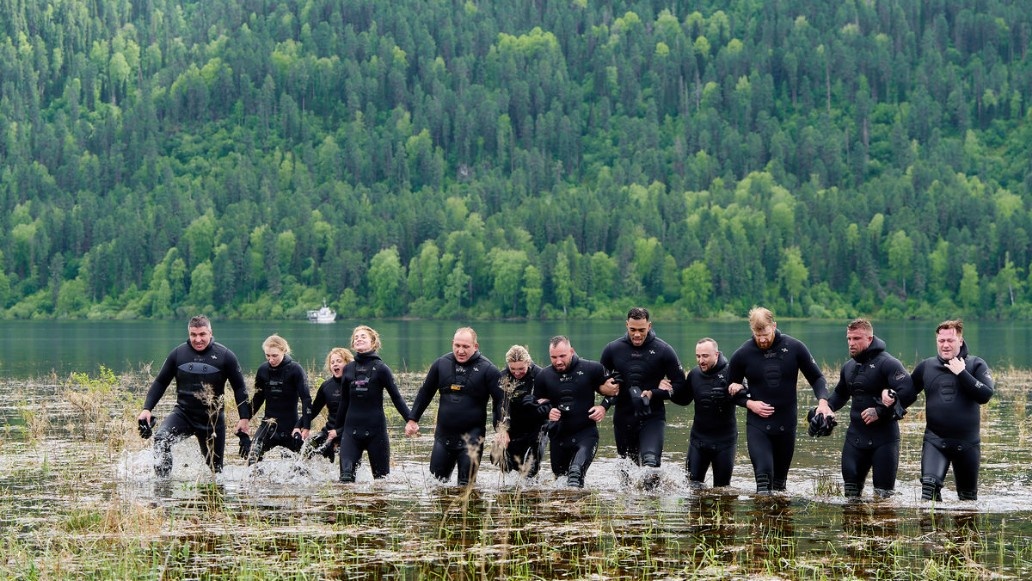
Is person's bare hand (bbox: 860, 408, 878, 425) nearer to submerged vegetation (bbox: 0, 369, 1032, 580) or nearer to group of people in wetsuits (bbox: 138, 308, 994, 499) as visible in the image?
group of people in wetsuits (bbox: 138, 308, 994, 499)

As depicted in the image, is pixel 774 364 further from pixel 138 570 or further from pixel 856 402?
pixel 138 570

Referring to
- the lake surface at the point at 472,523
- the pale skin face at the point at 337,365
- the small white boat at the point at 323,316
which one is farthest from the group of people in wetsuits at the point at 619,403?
the small white boat at the point at 323,316

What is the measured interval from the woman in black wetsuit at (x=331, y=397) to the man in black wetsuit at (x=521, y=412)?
2.51m

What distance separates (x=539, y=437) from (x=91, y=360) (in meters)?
46.6

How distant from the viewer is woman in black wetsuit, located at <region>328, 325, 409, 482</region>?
1902 cm

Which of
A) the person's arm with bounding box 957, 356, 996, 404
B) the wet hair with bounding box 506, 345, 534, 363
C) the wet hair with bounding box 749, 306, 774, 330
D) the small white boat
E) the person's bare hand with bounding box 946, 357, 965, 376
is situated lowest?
the person's arm with bounding box 957, 356, 996, 404

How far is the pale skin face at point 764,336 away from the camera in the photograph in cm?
1766

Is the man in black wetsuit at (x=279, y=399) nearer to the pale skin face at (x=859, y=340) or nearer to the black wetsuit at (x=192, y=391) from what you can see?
the black wetsuit at (x=192, y=391)

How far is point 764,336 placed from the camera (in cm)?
1775

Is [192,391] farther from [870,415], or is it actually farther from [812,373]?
[870,415]

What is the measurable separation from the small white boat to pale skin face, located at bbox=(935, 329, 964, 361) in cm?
14849

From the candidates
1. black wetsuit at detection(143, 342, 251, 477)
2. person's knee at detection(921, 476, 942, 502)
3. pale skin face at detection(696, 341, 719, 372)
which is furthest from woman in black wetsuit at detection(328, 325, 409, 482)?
person's knee at detection(921, 476, 942, 502)

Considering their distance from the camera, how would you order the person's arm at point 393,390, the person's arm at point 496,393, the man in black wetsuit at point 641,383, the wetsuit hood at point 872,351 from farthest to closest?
1. the person's arm at point 393,390
2. the man in black wetsuit at point 641,383
3. the person's arm at point 496,393
4. the wetsuit hood at point 872,351

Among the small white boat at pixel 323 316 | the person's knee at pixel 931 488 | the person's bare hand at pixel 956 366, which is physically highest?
the small white boat at pixel 323 316
